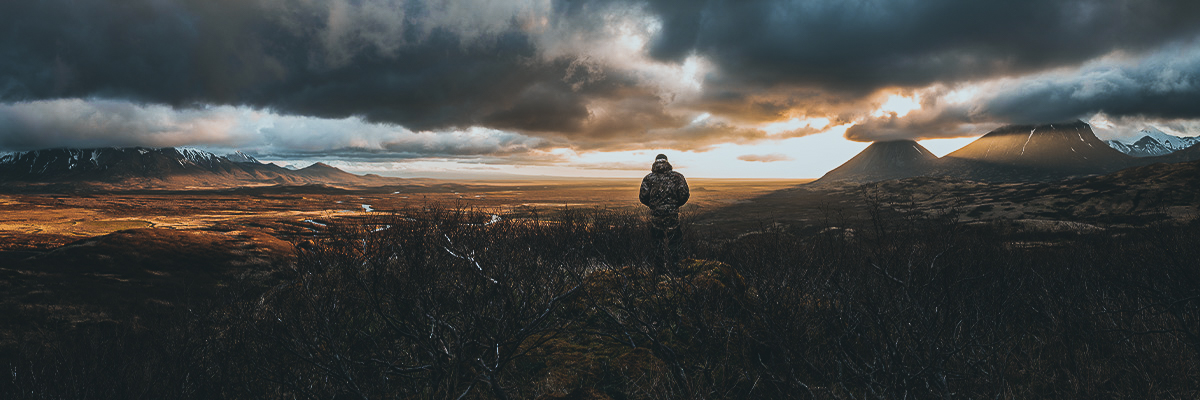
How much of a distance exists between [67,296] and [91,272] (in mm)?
5630

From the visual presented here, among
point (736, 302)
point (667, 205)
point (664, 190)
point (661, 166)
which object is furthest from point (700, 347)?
point (661, 166)

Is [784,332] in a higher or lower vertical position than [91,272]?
higher

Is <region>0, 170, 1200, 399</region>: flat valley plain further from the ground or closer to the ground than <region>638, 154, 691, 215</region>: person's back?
closer to the ground

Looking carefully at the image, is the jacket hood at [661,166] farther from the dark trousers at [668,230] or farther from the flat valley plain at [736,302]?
the flat valley plain at [736,302]

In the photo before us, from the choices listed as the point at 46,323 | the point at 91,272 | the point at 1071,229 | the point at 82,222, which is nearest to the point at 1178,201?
the point at 1071,229

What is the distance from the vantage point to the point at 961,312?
350 inches

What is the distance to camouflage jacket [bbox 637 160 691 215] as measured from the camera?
1338 centimetres

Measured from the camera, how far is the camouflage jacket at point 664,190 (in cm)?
1338

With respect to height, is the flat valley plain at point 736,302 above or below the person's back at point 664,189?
below

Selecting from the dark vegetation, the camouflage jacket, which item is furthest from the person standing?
the dark vegetation

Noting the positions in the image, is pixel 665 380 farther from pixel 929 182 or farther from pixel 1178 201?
pixel 929 182

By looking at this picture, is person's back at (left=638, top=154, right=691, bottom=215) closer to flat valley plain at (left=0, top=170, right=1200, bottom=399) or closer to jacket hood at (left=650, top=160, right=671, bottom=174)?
jacket hood at (left=650, top=160, right=671, bottom=174)

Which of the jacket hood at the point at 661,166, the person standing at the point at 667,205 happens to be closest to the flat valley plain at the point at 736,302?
the person standing at the point at 667,205

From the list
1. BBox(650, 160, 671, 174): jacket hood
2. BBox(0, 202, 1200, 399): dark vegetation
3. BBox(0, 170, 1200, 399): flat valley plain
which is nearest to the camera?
BBox(0, 202, 1200, 399): dark vegetation
